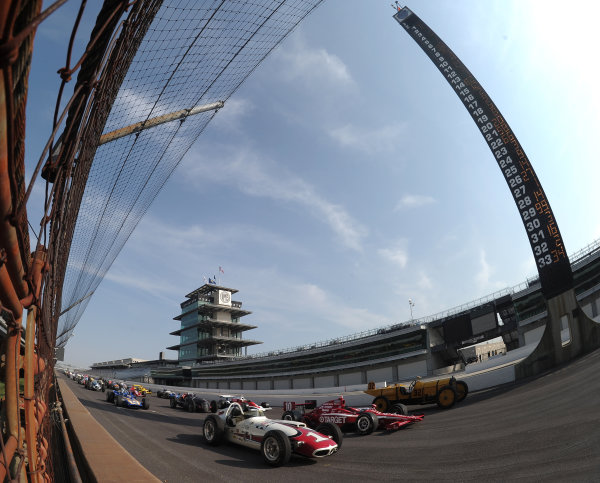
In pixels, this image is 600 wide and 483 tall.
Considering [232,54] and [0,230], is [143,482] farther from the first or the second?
[232,54]

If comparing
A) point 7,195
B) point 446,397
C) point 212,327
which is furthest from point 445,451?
point 212,327

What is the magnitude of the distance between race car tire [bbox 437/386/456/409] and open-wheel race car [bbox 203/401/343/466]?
7.85 m

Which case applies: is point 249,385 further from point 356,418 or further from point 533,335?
point 356,418

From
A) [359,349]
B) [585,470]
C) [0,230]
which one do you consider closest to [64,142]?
[0,230]

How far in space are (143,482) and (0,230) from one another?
14.8 ft

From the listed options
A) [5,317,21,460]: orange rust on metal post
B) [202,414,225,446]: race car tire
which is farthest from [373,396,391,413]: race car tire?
[5,317,21,460]: orange rust on metal post

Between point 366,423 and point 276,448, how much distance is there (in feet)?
14.6

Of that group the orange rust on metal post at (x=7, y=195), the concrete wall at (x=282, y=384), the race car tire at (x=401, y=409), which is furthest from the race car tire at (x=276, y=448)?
the concrete wall at (x=282, y=384)

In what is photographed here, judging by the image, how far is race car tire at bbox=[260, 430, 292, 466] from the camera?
7.34 metres

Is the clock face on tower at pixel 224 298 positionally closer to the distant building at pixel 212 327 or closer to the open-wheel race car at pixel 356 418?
the distant building at pixel 212 327

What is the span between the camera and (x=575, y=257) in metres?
35.0

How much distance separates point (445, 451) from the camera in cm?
762

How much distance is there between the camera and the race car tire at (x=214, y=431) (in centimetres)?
948

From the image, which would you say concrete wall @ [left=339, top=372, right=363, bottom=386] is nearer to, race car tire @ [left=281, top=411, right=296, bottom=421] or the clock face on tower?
race car tire @ [left=281, top=411, right=296, bottom=421]
